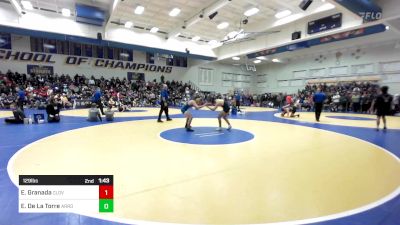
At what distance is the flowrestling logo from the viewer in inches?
769

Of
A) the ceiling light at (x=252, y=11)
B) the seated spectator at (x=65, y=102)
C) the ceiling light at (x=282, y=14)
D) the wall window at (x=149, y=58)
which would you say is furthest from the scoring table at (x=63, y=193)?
the wall window at (x=149, y=58)

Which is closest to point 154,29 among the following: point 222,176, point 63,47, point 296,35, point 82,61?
point 82,61

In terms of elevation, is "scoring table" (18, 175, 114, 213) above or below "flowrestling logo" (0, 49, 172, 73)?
below

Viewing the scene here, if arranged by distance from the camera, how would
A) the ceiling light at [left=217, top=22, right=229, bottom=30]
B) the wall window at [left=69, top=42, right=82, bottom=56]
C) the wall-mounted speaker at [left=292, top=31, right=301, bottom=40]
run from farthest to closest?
the wall window at [left=69, top=42, right=82, bottom=56] < the ceiling light at [left=217, top=22, right=229, bottom=30] < the wall-mounted speaker at [left=292, top=31, right=301, bottom=40]

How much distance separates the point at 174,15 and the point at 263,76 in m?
Answer: 19.9

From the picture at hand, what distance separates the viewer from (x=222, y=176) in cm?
362

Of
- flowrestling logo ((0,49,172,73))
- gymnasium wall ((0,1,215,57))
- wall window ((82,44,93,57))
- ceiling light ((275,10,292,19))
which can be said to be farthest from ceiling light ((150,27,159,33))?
ceiling light ((275,10,292,19))

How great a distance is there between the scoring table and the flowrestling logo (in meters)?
23.6

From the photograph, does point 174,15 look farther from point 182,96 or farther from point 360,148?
point 360,148

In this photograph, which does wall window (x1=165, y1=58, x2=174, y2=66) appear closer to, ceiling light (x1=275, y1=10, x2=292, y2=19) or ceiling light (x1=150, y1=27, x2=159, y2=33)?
ceiling light (x1=150, y1=27, x2=159, y2=33)

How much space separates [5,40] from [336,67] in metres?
32.6

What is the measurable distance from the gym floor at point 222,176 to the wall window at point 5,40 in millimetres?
18147

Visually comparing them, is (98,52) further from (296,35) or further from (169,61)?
(296,35)

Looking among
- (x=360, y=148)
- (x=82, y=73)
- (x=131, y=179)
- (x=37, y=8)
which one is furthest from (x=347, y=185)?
(x=82, y=73)
